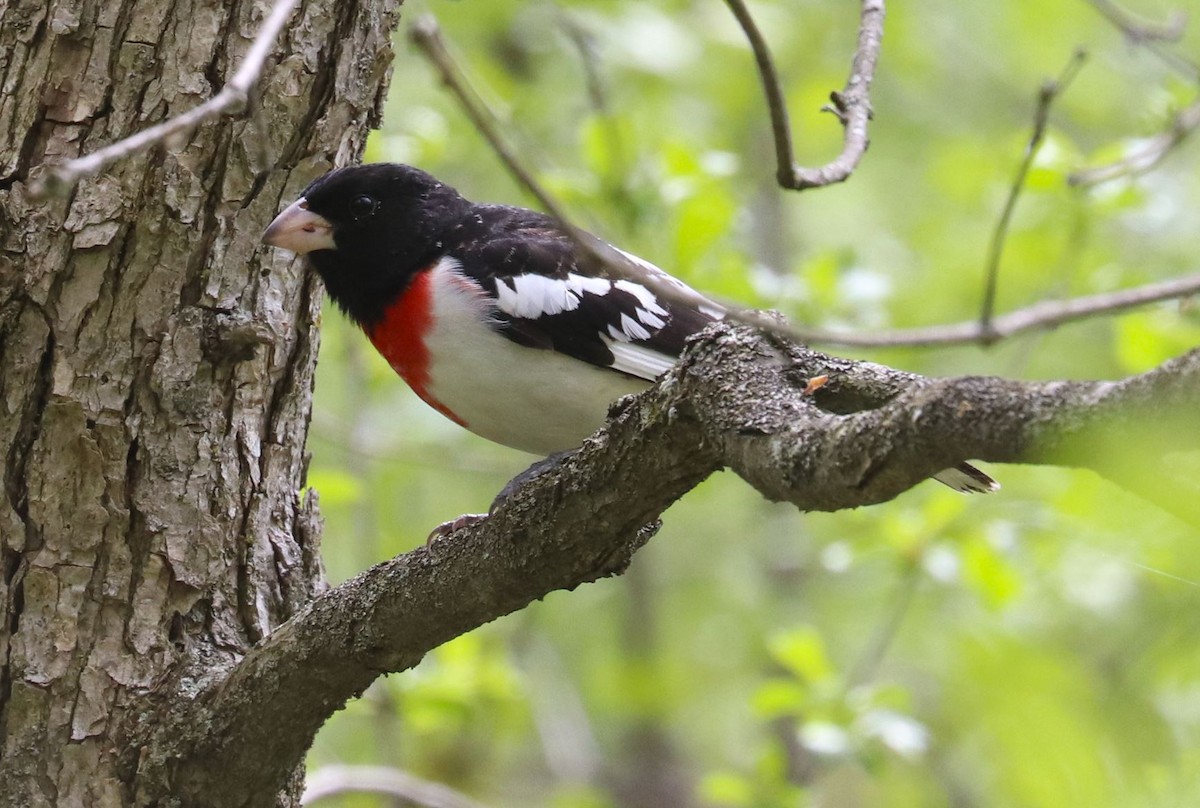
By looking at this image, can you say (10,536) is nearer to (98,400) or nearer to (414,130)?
(98,400)

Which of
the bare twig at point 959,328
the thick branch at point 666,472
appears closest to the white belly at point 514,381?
the thick branch at point 666,472

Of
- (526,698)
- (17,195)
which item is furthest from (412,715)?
(17,195)

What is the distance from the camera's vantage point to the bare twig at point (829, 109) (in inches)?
96.4

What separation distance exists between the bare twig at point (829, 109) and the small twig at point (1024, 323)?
3.68 ft

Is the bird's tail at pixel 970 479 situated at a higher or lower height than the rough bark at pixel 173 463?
lower

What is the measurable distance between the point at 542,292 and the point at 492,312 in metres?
0.16

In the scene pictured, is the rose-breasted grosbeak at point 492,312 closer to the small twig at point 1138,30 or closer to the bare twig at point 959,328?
the small twig at point 1138,30

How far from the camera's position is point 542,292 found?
3.49 metres

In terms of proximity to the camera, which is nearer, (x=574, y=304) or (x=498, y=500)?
(x=498, y=500)

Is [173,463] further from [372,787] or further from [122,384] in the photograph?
[372,787]

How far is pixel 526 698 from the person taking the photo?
609cm

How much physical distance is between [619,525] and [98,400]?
126 cm

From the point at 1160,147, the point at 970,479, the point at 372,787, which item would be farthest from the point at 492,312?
the point at 1160,147

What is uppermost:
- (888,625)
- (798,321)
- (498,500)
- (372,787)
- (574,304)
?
(798,321)
